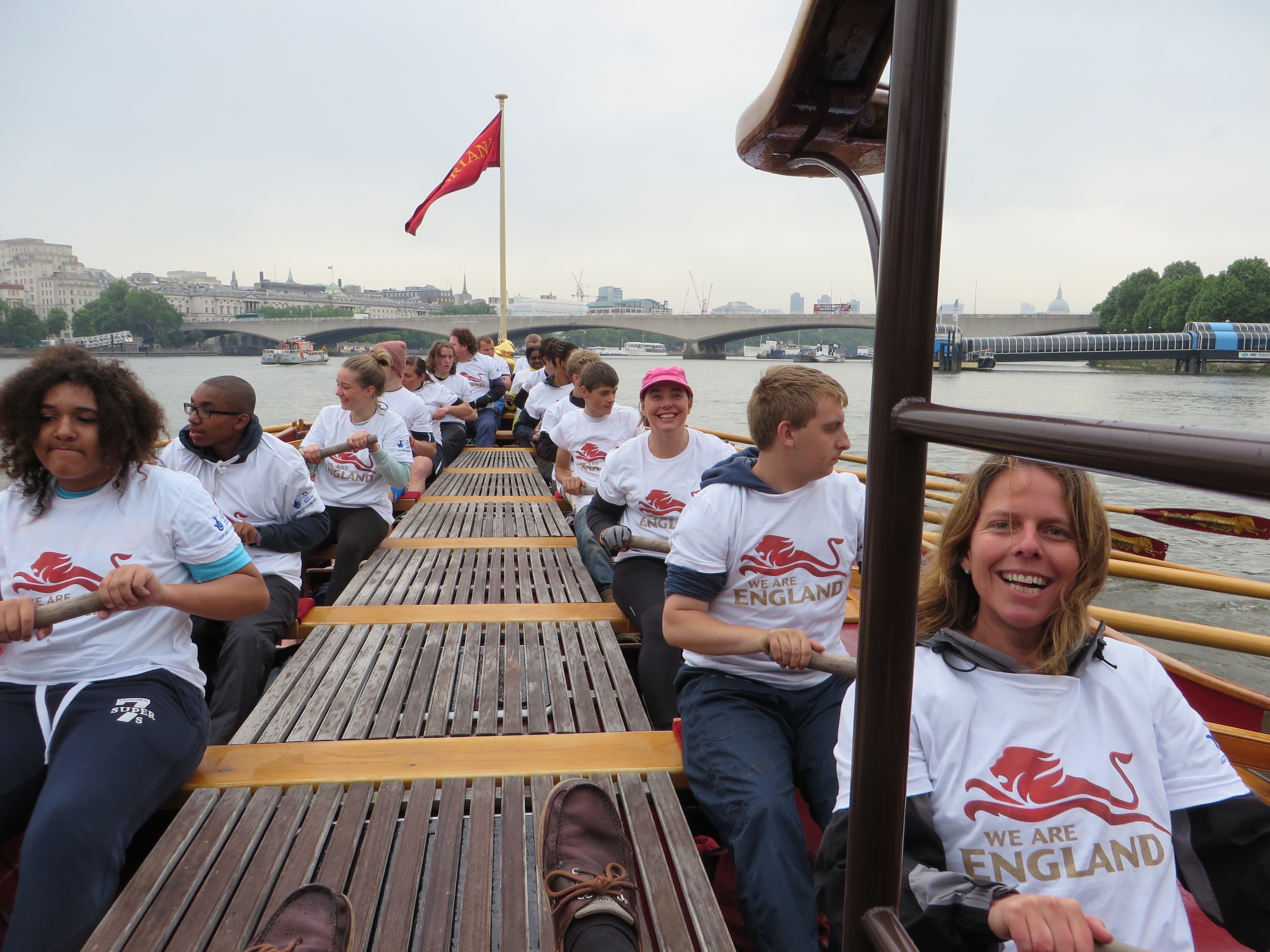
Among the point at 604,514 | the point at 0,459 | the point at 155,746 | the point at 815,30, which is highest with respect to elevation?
the point at 815,30

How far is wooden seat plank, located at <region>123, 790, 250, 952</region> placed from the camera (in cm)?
164

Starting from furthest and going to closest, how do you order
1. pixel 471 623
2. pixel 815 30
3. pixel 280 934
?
1. pixel 471 623
2. pixel 280 934
3. pixel 815 30

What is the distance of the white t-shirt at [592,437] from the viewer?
210 inches

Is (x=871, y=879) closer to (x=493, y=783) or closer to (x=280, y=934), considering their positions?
(x=280, y=934)

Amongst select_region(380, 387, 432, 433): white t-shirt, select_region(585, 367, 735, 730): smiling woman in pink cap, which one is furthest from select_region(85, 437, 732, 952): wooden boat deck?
select_region(380, 387, 432, 433): white t-shirt

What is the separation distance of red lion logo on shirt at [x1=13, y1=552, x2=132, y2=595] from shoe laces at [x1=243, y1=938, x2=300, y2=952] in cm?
108

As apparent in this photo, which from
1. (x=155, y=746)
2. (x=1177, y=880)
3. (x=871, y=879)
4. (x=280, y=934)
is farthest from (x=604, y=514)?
(x=871, y=879)

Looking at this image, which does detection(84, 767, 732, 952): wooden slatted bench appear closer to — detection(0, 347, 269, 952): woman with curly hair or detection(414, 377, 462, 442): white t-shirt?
detection(0, 347, 269, 952): woman with curly hair

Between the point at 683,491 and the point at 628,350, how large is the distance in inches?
2196

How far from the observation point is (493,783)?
2191 millimetres

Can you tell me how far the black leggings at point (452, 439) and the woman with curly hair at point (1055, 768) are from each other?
7625 mm

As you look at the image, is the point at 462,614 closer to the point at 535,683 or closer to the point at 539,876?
the point at 535,683

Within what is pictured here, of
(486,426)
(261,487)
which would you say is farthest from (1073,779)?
(486,426)

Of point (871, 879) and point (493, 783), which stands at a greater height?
point (871, 879)
